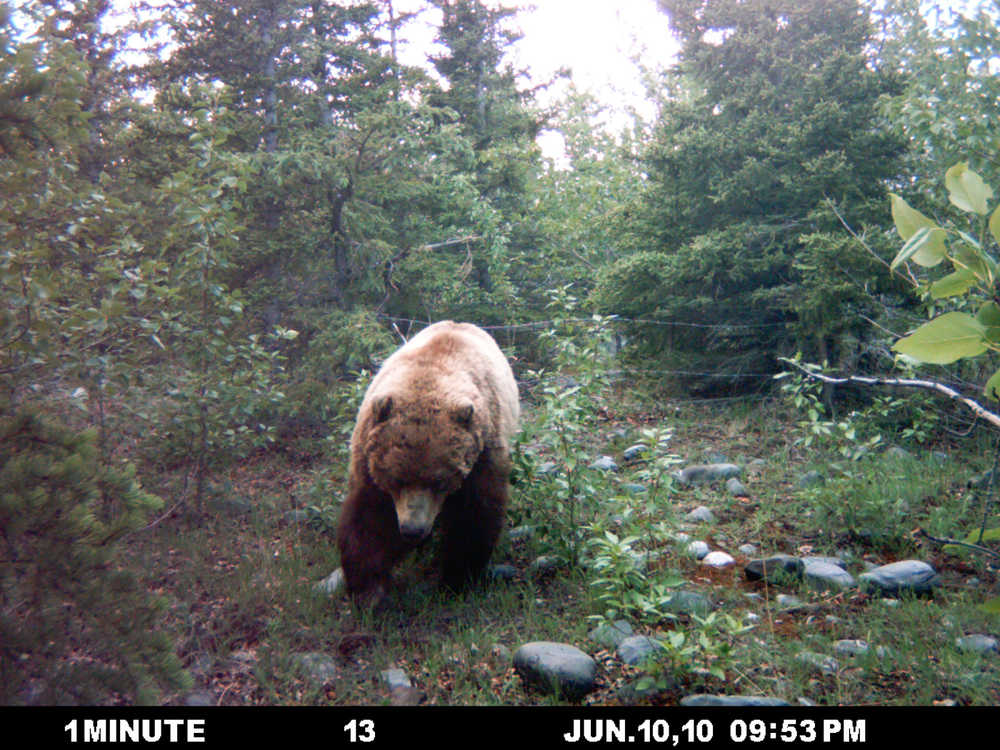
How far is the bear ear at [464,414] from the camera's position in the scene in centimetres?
348

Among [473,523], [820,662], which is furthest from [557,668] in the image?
[820,662]

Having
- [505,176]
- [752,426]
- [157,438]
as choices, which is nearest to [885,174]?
[752,426]

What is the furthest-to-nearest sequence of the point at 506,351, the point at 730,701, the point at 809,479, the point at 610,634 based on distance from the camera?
the point at 506,351, the point at 809,479, the point at 610,634, the point at 730,701

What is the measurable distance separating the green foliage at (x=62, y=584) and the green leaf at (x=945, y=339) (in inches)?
98.9

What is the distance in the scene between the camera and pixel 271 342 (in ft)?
29.9

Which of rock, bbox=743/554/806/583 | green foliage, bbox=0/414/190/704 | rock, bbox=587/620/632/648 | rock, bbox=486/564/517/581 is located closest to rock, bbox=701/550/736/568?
rock, bbox=743/554/806/583

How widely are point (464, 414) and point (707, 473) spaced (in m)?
3.62

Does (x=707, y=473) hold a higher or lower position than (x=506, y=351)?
lower

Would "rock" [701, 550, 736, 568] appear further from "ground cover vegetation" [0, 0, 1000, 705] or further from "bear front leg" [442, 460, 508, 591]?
"bear front leg" [442, 460, 508, 591]

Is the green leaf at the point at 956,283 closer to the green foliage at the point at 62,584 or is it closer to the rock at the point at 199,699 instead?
the green foliage at the point at 62,584

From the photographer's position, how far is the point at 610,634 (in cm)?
327

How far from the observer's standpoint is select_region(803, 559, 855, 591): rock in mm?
3809

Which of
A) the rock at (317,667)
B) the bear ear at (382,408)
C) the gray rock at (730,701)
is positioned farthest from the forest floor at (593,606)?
the bear ear at (382,408)

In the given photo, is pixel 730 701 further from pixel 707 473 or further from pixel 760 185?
pixel 760 185
